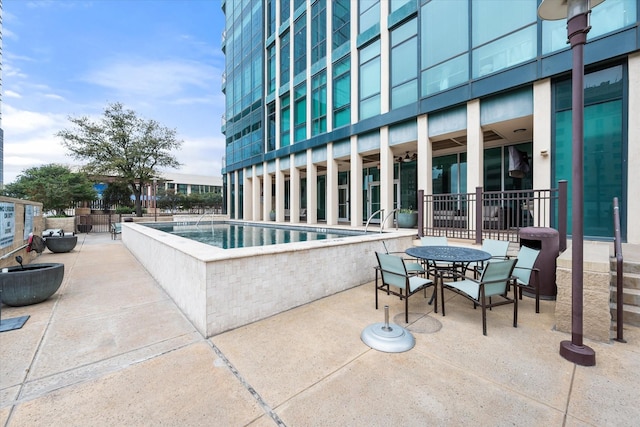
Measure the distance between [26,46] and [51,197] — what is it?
9677mm

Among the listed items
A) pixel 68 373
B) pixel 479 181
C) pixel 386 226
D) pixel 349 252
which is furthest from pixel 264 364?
pixel 386 226

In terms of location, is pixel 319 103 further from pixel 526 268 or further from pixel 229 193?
pixel 229 193

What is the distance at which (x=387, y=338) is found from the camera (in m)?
3.10

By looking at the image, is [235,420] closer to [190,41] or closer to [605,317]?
[605,317]

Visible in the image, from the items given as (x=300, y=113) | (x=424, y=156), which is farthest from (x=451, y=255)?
(x=300, y=113)

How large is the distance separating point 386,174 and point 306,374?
9825 mm

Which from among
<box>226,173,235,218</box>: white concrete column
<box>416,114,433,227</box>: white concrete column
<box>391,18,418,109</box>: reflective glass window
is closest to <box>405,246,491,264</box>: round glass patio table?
<box>416,114,433,227</box>: white concrete column

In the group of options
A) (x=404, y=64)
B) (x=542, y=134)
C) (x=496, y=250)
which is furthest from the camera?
(x=404, y=64)

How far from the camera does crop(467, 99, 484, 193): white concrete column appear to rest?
8516mm

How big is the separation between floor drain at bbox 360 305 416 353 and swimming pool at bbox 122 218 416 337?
31.7 inches

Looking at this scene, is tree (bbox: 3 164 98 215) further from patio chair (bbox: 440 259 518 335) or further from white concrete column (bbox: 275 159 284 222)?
patio chair (bbox: 440 259 518 335)

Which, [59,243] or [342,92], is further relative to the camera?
[342,92]

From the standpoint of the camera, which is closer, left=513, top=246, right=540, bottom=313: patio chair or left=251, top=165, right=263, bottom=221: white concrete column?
left=513, top=246, right=540, bottom=313: patio chair

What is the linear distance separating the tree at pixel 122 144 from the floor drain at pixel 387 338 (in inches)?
1039
